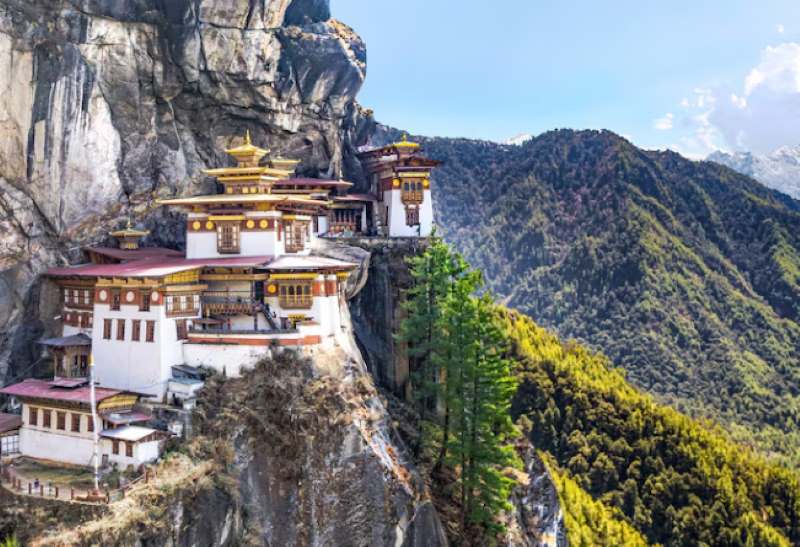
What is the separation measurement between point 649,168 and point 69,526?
131m

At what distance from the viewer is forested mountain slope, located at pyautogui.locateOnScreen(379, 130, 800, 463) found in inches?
4469

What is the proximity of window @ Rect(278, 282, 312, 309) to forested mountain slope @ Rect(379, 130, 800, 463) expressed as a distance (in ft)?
234

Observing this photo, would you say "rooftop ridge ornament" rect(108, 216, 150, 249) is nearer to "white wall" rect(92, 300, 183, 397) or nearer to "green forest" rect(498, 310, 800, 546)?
"white wall" rect(92, 300, 183, 397)

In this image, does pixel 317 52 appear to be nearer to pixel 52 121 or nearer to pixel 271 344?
pixel 52 121

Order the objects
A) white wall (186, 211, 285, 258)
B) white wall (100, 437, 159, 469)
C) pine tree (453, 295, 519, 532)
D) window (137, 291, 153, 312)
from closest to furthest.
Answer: white wall (100, 437, 159, 469)
window (137, 291, 153, 312)
pine tree (453, 295, 519, 532)
white wall (186, 211, 285, 258)

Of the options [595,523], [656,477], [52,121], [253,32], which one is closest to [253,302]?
[52,121]

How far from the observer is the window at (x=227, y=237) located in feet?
161

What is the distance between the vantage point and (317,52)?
202 feet

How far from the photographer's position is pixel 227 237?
49344 millimetres

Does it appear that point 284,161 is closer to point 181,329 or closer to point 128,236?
point 128,236

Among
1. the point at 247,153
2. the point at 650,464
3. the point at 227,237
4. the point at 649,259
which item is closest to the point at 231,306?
Result: the point at 227,237

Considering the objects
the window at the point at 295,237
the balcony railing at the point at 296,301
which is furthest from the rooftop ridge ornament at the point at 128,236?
the balcony railing at the point at 296,301

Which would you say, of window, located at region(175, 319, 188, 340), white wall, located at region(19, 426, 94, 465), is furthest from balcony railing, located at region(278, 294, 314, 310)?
white wall, located at region(19, 426, 94, 465)

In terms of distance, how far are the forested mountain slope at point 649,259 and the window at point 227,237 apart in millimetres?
72108
